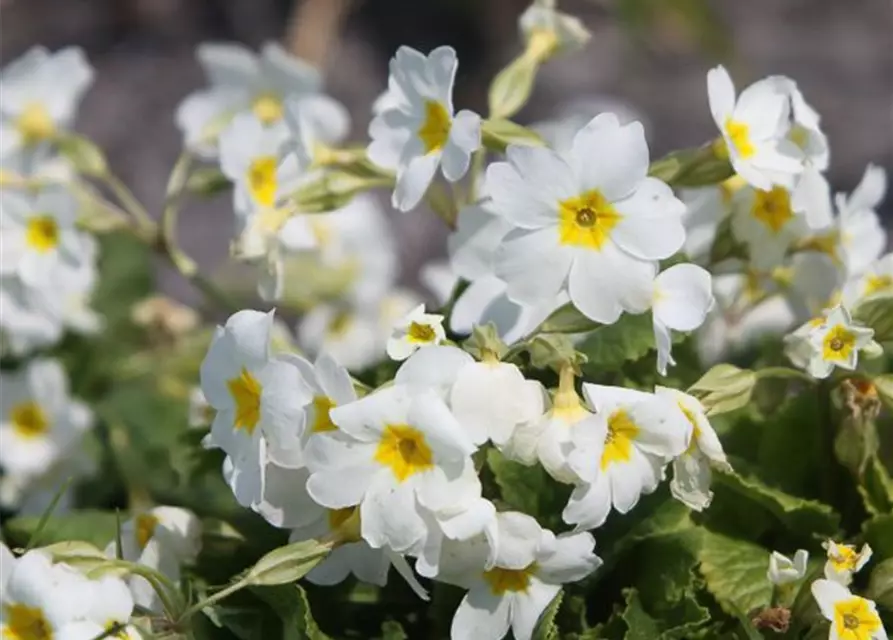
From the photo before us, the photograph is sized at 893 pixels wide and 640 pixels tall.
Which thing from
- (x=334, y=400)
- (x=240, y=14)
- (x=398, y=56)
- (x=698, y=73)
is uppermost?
(x=398, y=56)

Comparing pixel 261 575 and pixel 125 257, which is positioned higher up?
pixel 261 575

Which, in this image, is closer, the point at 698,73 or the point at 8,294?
the point at 8,294

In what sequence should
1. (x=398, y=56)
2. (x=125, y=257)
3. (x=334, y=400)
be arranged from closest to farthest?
(x=334, y=400) → (x=398, y=56) → (x=125, y=257)

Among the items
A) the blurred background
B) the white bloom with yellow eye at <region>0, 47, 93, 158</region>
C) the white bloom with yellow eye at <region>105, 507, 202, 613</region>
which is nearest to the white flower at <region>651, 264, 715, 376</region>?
the white bloom with yellow eye at <region>105, 507, 202, 613</region>

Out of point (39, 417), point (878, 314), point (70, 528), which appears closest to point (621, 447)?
point (878, 314)

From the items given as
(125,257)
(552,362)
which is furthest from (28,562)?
(125,257)

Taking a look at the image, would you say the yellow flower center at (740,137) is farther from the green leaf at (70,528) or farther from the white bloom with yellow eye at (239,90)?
the green leaf at (70,528)

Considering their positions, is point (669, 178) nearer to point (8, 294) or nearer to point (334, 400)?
point (334, 400)
